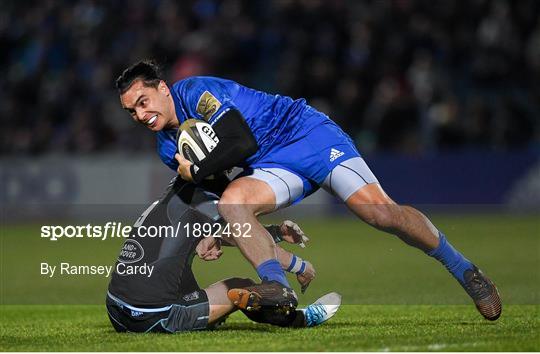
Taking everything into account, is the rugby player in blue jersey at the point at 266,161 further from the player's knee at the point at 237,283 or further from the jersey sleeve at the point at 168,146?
the player's knee at the point at 237,283

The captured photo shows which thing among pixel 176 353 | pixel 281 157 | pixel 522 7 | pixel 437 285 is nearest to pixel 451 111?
pixel 522 7

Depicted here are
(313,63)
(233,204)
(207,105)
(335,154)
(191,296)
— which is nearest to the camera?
(233,204)

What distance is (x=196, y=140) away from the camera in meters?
7.51

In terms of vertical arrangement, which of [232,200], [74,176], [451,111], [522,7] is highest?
[232,200]

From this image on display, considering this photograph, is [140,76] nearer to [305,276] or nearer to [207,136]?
[207,136]

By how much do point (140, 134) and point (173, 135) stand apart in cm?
1122

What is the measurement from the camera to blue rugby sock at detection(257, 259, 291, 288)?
7.09 m

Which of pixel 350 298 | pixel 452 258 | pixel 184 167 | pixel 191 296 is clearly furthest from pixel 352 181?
pixel 350 298

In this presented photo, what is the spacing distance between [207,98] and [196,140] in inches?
12.2

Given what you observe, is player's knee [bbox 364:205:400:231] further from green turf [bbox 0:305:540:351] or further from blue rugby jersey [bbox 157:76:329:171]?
blue rugby jersey [bbox 157:76:329:171]

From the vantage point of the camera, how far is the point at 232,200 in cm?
729

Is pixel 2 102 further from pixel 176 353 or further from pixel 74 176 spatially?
pixel 176 353

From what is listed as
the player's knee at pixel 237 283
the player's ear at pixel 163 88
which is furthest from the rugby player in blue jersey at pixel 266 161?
the player's knee at pixel 237 283

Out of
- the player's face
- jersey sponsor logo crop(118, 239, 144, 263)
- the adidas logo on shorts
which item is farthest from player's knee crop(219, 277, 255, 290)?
the player's face
